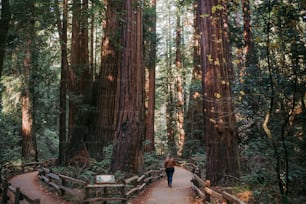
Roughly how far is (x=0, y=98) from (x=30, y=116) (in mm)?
4413

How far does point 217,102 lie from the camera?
10.4 meters

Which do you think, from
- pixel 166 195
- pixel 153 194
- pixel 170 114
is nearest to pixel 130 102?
pixel 153 194

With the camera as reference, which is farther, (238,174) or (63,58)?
(63,58)

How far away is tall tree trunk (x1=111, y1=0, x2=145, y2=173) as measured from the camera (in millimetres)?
12953

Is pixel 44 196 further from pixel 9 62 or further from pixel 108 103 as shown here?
pixel 9 62

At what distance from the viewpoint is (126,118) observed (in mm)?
13008

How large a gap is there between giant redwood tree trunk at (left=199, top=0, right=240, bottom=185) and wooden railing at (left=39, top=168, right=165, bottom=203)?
2643mm

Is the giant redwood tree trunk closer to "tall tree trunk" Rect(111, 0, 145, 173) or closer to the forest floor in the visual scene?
the forest floor

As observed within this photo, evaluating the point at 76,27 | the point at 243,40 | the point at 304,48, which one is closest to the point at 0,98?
the point at 76,27

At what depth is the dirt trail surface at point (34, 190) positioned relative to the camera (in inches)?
463

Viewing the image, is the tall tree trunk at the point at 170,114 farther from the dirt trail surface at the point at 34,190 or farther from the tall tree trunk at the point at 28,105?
the dirt trail surface at the point at 34,190

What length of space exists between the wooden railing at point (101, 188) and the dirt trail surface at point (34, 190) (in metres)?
0.35

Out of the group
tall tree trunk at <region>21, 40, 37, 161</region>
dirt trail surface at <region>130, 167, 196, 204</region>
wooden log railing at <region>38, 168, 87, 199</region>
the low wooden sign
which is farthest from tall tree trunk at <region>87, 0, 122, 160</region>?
tall tree trunk at <region>21, 40, 37, 161</region>

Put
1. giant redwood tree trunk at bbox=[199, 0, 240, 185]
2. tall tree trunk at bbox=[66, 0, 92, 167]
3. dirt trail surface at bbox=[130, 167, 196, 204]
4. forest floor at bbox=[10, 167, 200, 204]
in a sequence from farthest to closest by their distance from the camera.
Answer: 1. tall tree trunk at bbox=[66, 0, 92, 167]
2. forest floor at bbox=[10, 167, 200, 204]
3. dirt trail surface at bbox=[130, 167, 196, 204]
4. giant redwood tree trunk at bbox=[199, 0, 240, 185]
